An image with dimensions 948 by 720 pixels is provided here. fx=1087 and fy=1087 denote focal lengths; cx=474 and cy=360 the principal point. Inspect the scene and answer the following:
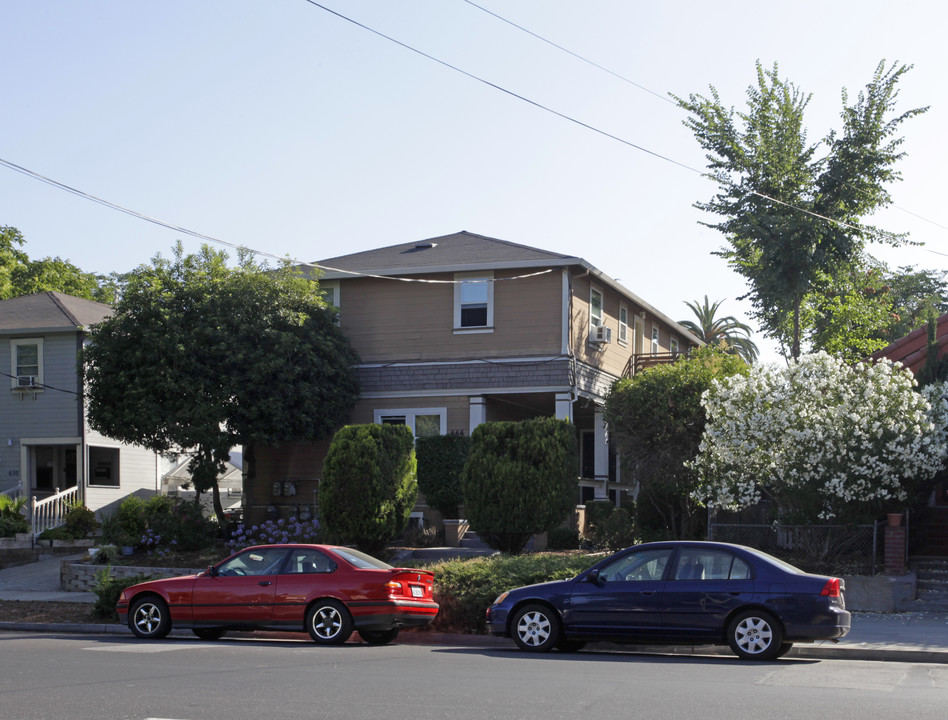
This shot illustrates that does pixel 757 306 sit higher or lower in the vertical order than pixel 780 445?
higher

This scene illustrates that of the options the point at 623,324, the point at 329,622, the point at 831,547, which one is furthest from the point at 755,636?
the point at 623,324

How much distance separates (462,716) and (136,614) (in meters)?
8.56

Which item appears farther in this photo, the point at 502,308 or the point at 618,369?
the point at 618,369

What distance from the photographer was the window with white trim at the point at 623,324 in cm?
3203

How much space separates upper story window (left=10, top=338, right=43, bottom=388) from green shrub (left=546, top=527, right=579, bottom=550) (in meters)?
16.4

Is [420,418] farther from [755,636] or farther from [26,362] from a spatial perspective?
[755,636]

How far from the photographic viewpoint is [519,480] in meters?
A: 21.0


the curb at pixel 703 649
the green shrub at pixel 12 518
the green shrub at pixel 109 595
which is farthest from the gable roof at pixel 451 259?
the curb at pixel 703 649

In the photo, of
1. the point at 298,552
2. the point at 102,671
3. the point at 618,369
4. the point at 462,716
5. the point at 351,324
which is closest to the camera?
the point at 462,716

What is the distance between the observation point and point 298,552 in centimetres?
1458

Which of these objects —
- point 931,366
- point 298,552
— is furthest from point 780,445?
point 298,552

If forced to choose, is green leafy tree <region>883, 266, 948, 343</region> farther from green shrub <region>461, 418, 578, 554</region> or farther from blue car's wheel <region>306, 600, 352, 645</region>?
blue car's wheel <region>306, 600, 352, 645</region>

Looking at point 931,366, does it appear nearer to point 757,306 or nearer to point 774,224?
point 774,224

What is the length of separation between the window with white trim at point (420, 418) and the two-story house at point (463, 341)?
0.03 metres
